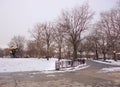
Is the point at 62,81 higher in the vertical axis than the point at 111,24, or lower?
lower

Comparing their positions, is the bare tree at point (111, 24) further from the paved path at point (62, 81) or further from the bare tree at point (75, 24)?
the paved path at point (62, 81)

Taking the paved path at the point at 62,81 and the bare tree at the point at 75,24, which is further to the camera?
the bare tree at the point at 75,24

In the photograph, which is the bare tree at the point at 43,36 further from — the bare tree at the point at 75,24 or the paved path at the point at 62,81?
the paved path at the point at 62,81

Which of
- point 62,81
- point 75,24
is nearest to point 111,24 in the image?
point 75,24

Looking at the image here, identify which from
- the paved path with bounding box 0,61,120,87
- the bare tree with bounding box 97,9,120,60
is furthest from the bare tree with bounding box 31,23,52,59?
the paved path with bounding box 0,61,120,87

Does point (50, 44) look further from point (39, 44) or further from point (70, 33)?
point (70, 33)

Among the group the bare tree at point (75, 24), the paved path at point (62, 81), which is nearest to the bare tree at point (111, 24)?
the bare tree at point (75, 24)

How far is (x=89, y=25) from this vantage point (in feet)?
199

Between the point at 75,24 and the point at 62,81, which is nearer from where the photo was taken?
the point at 62,81

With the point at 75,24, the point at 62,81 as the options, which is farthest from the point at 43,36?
the point at 62,81

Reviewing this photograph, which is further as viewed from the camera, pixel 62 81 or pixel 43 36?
pixel 43 36

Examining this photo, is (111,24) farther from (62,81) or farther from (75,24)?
(62,81)

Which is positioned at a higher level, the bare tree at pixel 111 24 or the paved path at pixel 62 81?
the bare tree at pixel 111 24

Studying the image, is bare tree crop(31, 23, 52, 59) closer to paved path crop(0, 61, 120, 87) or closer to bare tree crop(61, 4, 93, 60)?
bare tree crop(61, 4, 93, 60)
